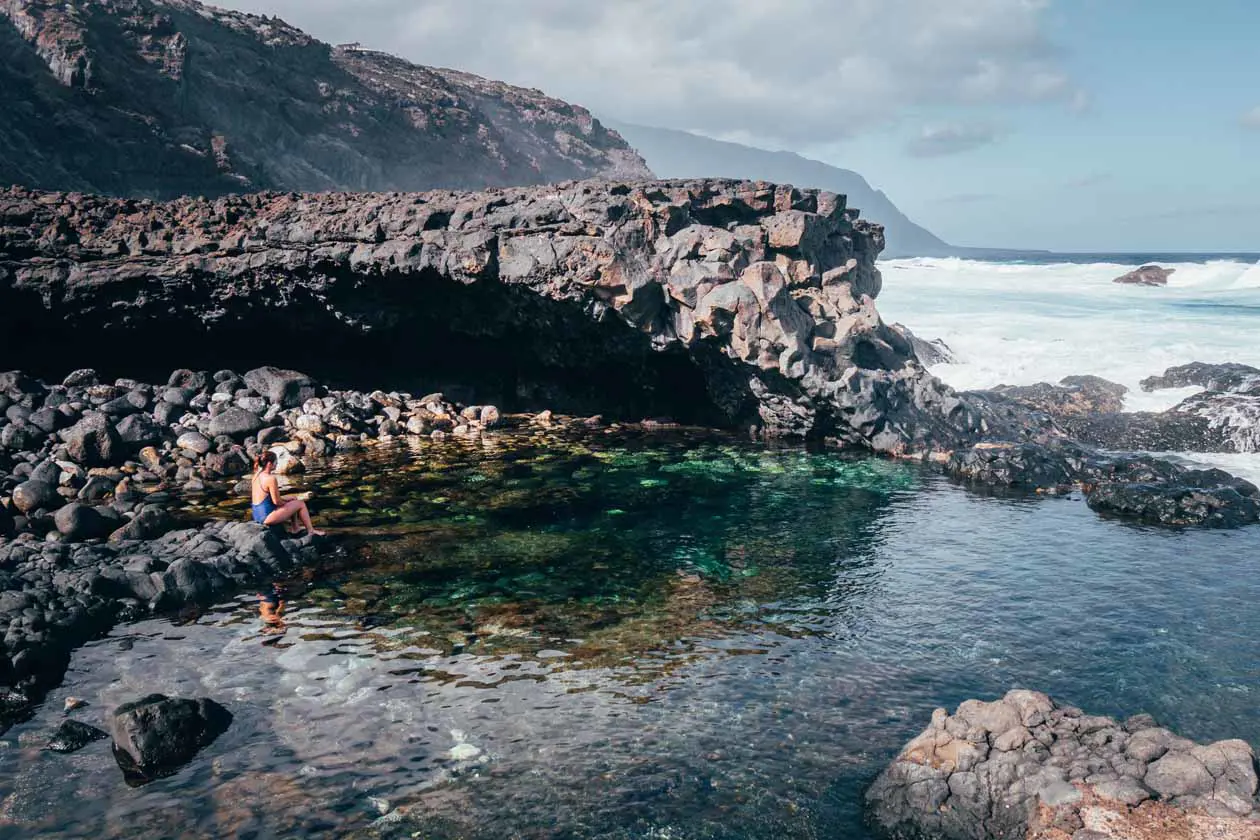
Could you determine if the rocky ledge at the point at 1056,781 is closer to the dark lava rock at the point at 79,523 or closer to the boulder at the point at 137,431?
the dark lava rock at the point at 79,523

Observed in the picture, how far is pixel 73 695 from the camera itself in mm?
9492

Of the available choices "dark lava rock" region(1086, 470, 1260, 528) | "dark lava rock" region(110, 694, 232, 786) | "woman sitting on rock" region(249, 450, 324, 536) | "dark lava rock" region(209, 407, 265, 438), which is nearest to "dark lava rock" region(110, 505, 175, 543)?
"woman sitting on rock" region(249, 450, 324, 536)

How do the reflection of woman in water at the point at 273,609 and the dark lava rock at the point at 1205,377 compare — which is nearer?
the reflection of woman in water at the point at 273,609

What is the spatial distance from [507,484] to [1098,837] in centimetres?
1390

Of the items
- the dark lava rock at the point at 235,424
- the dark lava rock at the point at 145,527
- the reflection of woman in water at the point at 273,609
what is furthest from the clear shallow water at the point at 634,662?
the dark lava rock at the point at 235,424

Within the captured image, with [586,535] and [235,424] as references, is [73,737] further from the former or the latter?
[235,424]

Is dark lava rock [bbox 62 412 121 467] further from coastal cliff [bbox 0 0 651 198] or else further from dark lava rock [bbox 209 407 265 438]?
coastal cliff [bbox 0 0 651 198]

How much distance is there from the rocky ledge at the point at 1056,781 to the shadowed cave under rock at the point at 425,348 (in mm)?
16123

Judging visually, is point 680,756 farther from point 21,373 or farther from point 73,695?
point 21,373

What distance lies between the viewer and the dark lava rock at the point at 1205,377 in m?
27.4

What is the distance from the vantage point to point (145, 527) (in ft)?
47.2

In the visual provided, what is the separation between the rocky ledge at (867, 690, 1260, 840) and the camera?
6.29 metres

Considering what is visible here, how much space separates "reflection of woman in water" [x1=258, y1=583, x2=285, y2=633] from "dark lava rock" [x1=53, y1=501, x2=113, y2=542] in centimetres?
425

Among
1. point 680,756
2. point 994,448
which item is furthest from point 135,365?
point 994,448
